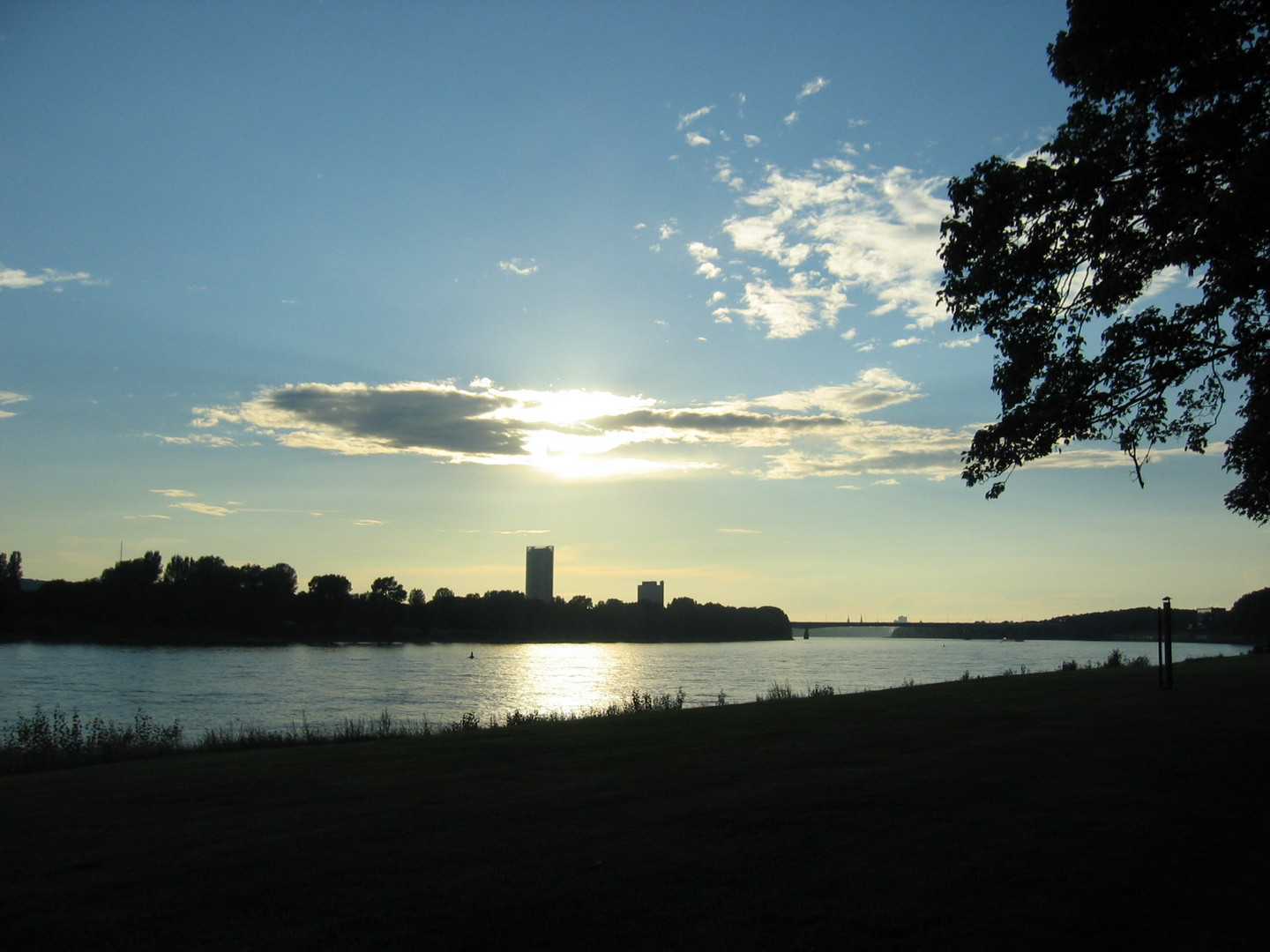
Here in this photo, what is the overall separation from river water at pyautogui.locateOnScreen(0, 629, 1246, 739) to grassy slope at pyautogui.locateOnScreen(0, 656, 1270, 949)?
18.7 metres

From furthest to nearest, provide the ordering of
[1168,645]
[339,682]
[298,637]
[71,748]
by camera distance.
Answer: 1. [298,637]
2. [339,682]
3. [1168,645]
4. [71,748]

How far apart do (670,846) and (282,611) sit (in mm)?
126376

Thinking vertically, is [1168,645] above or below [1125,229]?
below

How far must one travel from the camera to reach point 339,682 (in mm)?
53688

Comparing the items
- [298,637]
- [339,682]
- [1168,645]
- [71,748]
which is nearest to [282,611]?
[298,637]

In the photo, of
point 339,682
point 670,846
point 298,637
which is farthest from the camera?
point 298,637

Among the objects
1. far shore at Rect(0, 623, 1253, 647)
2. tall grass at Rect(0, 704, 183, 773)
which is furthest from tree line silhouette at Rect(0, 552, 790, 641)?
tall grass at Rect(0, 704, 183, 773)

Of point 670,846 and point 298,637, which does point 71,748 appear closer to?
point 670,846

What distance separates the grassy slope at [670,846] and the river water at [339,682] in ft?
61.2

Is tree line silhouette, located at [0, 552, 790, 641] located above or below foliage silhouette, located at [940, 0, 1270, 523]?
below

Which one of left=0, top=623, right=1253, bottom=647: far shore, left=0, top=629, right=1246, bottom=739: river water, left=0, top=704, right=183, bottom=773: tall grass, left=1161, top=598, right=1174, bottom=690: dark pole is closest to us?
left=0, top=704, right=183, bottom=773: tall grass

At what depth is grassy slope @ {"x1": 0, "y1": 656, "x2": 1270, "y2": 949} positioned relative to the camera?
6320 millimetres

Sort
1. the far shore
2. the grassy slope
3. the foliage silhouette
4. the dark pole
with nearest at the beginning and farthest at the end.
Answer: the grassy slope, the foliage silhouette, the dark pole, the far shore

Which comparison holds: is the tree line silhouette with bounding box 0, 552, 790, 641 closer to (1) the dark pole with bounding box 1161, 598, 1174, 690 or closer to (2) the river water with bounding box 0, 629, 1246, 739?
(2) the river water with bounding box 0, 629, 1246, 739
